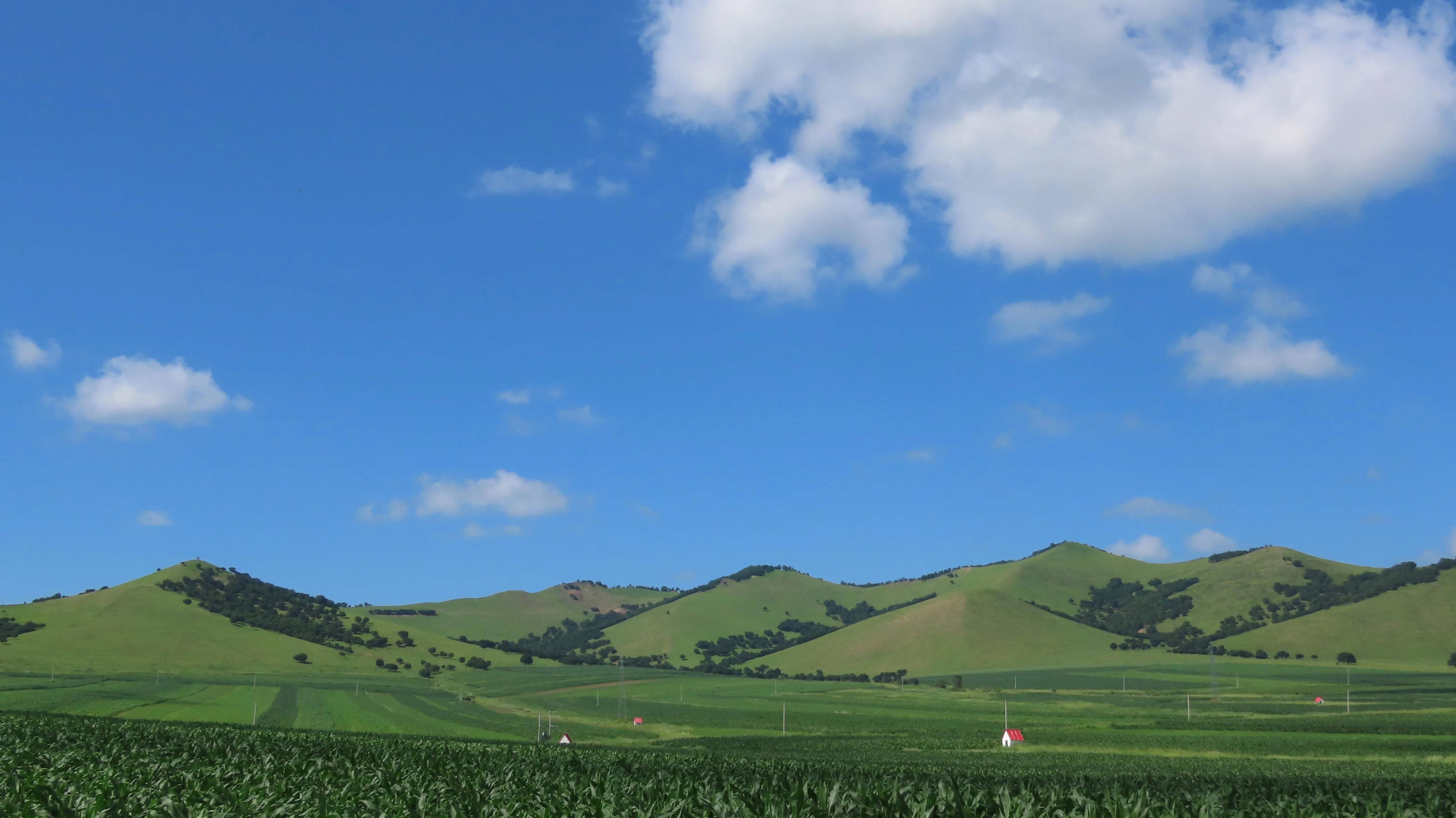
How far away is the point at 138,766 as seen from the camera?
2308cm

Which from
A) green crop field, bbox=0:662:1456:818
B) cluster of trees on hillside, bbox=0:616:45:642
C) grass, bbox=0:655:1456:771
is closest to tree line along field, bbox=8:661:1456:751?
grass, bbox=0:655:1456:771

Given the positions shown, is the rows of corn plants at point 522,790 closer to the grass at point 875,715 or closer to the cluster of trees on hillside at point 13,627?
the grass at point 875,715

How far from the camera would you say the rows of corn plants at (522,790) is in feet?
49.1

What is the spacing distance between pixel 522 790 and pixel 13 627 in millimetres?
221963

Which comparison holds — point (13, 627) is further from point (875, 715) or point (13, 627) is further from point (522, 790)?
point (522, 790)

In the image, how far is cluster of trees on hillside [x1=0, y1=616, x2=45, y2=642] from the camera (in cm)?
18225

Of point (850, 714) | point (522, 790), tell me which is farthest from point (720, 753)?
point (850, 714)

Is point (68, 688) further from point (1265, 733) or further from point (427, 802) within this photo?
point (1265, 733)

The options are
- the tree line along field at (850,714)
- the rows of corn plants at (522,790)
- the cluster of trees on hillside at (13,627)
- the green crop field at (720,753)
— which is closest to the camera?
the rows of corn plants at (522,790)

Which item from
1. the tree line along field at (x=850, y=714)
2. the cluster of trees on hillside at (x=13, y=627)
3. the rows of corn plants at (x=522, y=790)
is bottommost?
the tree line along field at (x=850, y=714)

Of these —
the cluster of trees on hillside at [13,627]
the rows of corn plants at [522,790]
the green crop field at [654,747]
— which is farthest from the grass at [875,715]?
the rows of corn plants at [522,790]

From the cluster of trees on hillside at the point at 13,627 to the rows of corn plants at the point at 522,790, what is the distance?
18354 centimetres

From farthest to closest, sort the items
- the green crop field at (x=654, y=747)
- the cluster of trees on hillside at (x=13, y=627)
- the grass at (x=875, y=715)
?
the cluster of trees on hillside at (x=13, y=627) → the grass at (x=875, y=715) → the green crop field at (x=654, y=747)

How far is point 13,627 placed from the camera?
188 m
